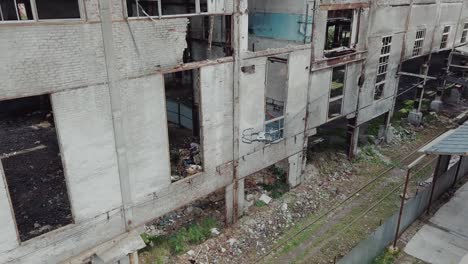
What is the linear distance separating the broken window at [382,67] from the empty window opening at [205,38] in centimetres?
825

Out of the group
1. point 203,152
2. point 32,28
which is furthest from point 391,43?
point 32,28

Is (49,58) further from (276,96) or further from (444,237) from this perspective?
(444,237)

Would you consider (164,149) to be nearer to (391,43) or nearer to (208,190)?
(208,190)

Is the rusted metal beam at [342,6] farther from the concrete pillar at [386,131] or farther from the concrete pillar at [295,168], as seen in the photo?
the concrete pillar at [386,131]

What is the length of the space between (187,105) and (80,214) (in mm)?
10778

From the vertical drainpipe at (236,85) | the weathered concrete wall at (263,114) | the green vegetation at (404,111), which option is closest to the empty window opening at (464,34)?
the green vegetation at (404,111)

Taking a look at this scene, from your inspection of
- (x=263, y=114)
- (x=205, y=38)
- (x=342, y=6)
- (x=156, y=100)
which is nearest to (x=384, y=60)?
(x=342, y=6)

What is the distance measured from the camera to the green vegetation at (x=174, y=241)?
12.4 meters

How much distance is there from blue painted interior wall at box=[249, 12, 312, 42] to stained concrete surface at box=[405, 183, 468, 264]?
811 centimetres

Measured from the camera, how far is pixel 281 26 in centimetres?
1455

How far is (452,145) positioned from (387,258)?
414 centimetres

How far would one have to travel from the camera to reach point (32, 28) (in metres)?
7.59

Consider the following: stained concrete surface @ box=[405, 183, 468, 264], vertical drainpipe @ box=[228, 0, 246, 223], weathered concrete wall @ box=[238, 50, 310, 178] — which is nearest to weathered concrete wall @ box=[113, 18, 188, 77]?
vertical drainpipe @ box=[228, 0, 246, 223]

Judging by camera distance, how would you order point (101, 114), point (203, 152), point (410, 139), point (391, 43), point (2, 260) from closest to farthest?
point (2, 260) < point (101, 114) < point (203, 152) < point (391, 43) < point (410, 139)
